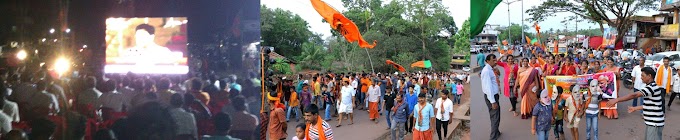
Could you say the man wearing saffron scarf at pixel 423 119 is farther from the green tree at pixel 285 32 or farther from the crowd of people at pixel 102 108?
the green tree at pixel 285 32

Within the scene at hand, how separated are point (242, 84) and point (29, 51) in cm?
182

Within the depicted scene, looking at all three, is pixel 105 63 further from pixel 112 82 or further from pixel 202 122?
pixel 202 122

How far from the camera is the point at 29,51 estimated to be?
3506 millimetres

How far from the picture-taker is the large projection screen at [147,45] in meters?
3.30

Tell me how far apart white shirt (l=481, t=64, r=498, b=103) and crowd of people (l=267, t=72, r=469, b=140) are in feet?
2.22

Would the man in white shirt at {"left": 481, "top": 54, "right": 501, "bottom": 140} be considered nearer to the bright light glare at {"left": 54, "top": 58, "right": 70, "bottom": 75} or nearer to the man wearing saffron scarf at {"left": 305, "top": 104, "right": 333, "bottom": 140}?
the man wearing saffron scarf at {"left": 305, "top": 104, "right": 333, "bottom": 140}

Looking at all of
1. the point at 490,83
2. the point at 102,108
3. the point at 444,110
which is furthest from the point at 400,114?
the point at 102,108

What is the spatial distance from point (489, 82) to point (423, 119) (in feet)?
2.83

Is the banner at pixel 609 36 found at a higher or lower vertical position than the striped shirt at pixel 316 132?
higher

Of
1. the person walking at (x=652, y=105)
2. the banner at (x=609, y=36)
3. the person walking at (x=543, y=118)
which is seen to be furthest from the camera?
the banner at (x=609, y=36)

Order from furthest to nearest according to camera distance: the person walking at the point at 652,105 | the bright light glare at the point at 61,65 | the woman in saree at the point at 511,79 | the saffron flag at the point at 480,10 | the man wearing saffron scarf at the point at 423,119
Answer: the woman in saree at the point at 511,79
the man wearing saffron scarf at the point at 423,119
the saffron flag at the point at 480,10
the bright light glare at the point at 61,65
the person walking at the point at 652,105

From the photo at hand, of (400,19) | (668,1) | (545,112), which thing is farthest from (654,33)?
(545,112)

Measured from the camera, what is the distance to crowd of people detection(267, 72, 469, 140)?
4.66 m

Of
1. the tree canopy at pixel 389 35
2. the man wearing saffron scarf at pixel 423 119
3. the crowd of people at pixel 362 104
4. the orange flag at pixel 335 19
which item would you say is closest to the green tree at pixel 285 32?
the tree canopy at pixel 389 35
